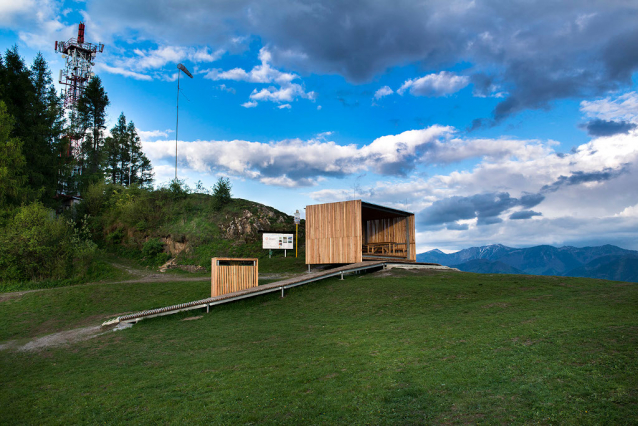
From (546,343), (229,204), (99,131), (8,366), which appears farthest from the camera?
(99,131)

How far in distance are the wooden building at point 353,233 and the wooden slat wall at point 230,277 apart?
682 centimetres

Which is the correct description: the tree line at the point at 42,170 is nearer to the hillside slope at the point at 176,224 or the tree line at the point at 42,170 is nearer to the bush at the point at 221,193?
the hillside slope at the point at 176,224

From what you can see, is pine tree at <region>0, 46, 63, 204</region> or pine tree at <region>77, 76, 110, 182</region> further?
pine tree at <region>77, 76, 110, 182</region>

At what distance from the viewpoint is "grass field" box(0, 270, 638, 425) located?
5133mm

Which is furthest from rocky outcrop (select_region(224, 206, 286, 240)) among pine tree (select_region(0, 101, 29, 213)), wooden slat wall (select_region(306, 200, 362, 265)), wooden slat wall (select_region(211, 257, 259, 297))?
wooden slat wall (select_region(211, 257, 259, 297))

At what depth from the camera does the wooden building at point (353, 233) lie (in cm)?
2227

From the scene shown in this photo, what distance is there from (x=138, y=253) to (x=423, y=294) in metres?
27.5

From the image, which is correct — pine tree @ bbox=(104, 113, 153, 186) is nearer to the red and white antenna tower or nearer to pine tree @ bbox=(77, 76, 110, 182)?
pine tree @ bbox=(77, 76, 110, 182)

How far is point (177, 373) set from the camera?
7.75m

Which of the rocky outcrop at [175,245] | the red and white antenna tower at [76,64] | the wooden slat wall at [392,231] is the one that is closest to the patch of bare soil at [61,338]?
the rocky outcrop at [175,245]

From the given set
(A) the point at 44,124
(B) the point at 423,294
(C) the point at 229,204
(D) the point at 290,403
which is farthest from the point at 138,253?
(D) the point at 290,403

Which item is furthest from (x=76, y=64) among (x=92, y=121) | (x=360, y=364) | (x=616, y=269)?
(x=616, y=269)

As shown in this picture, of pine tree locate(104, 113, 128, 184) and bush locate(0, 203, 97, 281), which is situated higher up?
pine tree locate(104, 113, 128, 184)

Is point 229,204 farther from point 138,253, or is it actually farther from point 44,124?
point 44,124
